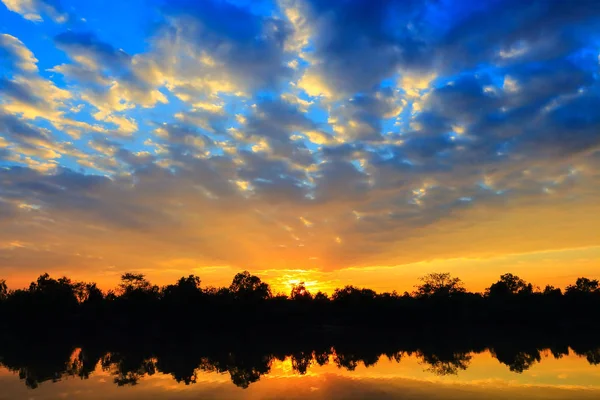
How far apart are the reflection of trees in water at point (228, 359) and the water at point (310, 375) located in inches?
2.8

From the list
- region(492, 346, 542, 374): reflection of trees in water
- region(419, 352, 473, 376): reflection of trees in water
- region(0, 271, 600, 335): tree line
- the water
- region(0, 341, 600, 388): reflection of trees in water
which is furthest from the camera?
region(0, 271, 600, 335): tree line

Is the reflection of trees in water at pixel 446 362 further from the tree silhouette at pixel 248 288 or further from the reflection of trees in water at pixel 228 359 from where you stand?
the tree silhouette at pixel 248 288

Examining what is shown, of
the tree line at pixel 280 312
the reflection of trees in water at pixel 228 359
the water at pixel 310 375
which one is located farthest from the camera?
the tree line at pixel 280 312

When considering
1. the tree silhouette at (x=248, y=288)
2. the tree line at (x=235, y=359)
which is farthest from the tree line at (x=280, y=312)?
the tree line at (x=235, y=359)

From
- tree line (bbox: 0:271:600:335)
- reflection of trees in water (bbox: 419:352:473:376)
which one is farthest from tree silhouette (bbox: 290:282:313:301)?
reflection of trees in water (bbox: 419:352:473:376)

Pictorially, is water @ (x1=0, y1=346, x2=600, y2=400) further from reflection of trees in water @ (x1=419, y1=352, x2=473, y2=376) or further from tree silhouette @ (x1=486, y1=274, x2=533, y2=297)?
tree silhouette @ (x1=486, y1=274, x2=533, y2=297)

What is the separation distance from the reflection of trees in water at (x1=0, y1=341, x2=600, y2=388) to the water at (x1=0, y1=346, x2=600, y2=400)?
72 mm

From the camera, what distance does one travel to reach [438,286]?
104 m

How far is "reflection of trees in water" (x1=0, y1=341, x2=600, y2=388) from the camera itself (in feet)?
90.9

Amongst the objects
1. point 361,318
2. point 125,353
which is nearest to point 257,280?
point 361,318

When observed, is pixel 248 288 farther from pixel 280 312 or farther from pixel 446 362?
pixel 446 362

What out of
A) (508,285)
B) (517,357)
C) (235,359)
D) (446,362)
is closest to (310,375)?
(235,359)

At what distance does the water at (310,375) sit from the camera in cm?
2095

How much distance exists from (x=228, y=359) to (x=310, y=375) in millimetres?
10791
